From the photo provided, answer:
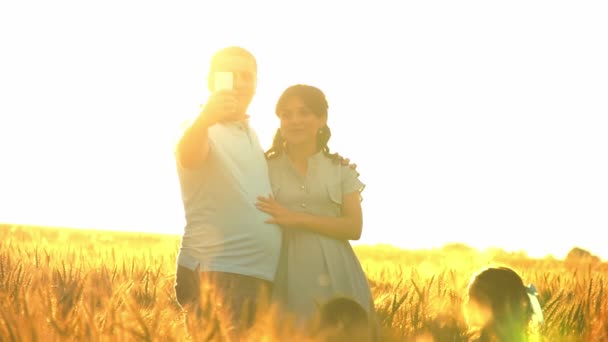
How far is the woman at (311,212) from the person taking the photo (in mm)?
3367

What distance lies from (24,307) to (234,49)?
1.65 m

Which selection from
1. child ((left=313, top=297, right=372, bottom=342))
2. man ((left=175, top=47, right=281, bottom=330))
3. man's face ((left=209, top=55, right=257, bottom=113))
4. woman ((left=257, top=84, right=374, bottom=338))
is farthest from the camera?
woman ((left=257, top=84, right=374, bottom=338))

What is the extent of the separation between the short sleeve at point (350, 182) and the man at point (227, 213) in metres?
0.53

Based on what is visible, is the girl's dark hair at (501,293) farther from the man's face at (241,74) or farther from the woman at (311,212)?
the man's face at (241,74)

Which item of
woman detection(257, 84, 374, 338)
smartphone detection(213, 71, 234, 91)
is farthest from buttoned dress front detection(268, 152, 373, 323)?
smartphone detection(213, 71, 234, 91)

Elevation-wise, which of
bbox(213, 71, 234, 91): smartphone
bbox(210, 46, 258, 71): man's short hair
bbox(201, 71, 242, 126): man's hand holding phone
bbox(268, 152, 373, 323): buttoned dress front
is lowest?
bbox(268, 152, 373, 323): buttoned dress front

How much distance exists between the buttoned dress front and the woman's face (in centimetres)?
14

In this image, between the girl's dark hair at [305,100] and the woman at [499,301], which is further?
the girl's dark hair at [305,100]

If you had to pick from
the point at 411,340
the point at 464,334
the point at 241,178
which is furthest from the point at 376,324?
the point at 241,178

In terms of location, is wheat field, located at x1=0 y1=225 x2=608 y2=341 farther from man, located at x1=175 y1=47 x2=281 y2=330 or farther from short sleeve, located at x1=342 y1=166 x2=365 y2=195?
short sleeve, located at x1=342 y1=166 x2=365 y2=195

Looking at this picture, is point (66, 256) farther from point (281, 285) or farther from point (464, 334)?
point (464, 334)

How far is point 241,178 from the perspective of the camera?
3.02 metres

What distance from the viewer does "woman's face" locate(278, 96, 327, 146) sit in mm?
3383

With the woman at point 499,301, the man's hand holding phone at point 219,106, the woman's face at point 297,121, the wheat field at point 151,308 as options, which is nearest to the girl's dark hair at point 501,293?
the woman at point 499,301
